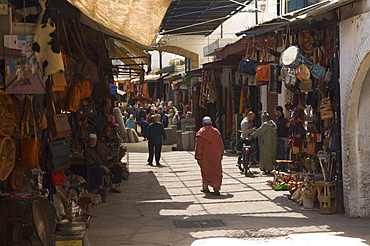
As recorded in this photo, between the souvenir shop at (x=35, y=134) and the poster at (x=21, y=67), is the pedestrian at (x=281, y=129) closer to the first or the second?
the souvenir shop at (x=35, y=134)

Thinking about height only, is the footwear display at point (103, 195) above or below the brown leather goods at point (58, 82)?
below

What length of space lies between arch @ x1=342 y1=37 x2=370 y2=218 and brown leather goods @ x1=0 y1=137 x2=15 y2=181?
17.0 feet

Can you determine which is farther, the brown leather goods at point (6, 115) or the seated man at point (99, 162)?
the seated man at point (99, 162)

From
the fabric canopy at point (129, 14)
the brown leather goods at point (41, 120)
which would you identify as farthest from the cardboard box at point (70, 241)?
the fabric canopy at point (129, 14)

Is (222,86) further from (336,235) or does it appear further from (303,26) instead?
(336,235)

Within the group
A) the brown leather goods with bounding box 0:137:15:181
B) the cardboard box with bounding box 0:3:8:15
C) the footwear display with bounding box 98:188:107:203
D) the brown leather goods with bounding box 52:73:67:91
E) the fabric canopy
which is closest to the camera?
the cardboard box with bounding box 0:3:8:15

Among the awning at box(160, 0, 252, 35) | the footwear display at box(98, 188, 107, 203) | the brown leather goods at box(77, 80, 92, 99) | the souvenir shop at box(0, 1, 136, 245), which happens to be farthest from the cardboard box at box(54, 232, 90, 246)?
the awning at box(160, 0, 252, 35)

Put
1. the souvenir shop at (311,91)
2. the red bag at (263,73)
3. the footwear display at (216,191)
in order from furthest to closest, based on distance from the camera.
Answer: the footwear display at (216,191) < the red bag at (263,73) < the souvenir shop at (311,91)

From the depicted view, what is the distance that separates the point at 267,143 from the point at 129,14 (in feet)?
28.5

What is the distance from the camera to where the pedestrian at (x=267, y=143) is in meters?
14.9

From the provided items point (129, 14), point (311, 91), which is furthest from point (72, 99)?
point (311, 91)

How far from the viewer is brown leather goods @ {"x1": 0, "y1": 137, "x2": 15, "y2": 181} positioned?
249 inches

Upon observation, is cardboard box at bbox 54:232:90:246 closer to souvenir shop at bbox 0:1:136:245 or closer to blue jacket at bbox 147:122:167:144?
souvenir shop at bbox 0:1:136:245

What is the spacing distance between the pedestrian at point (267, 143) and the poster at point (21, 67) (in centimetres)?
899
